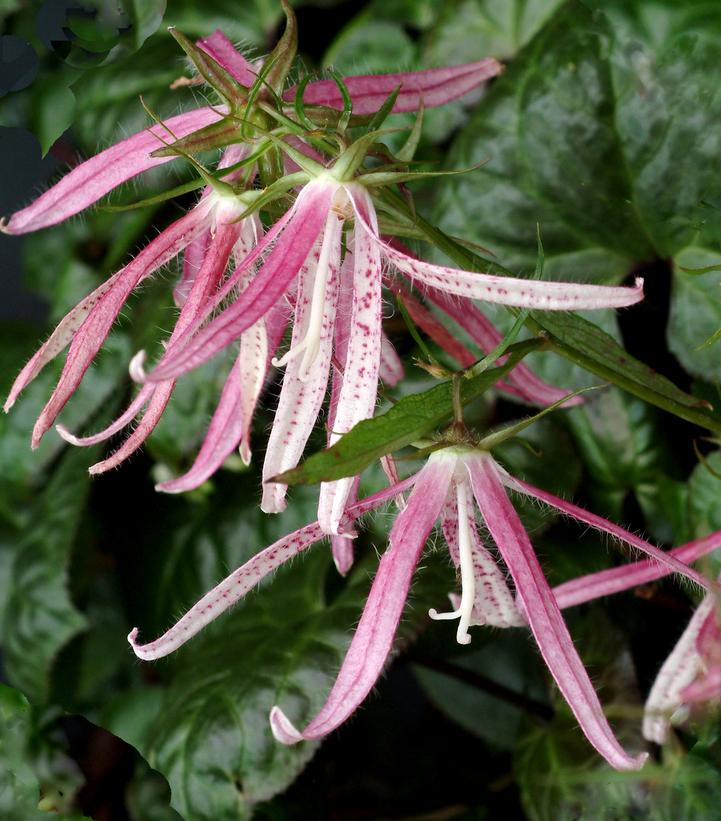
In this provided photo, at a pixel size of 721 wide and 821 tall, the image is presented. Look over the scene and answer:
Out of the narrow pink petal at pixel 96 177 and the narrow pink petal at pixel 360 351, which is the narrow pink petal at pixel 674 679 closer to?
the narrow pink petal at pixel 360 351

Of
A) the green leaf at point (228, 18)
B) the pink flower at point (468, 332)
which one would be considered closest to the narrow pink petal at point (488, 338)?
the pink flower at point (468, 332)

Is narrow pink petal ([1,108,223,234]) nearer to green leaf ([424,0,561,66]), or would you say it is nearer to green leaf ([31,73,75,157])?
green leaf ([31,73,75,157])

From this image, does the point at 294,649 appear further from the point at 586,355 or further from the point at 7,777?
the point at 586,355

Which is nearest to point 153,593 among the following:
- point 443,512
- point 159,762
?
point 159,762

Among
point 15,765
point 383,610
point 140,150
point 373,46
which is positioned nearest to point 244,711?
point 15,765

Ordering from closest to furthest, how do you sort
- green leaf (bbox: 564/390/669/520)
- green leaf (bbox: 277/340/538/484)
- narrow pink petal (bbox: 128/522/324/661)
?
1. green leaf (bbox: 277/340/538/484)
2. narrow pink petal (bbox: 128/522/324/661)
3. green leaf (bbox: 564/390/669/520)

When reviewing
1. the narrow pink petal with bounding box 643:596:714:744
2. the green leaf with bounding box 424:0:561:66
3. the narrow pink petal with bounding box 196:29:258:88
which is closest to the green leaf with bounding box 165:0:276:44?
the green leaf with bounding box 424:0:561:66
